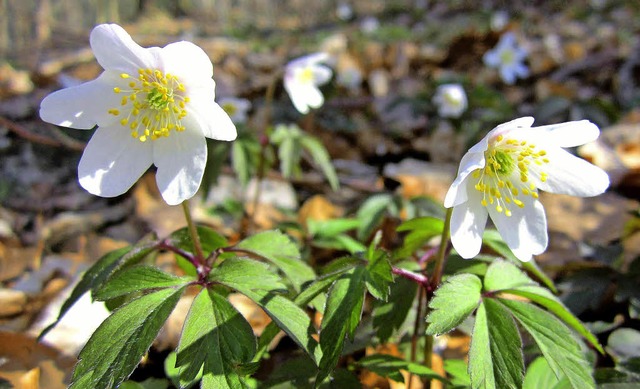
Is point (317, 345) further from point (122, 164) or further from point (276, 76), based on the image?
point (276, 76)

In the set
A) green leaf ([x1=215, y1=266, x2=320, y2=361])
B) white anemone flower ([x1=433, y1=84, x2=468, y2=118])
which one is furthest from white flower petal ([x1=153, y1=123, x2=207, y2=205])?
white anemone flower ([x1=433, y1=84, x2=468, y2=118])

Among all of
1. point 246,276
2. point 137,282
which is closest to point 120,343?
point 137,282

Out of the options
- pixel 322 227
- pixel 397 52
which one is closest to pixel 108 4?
pixel 397 52

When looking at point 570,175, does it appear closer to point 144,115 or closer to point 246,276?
point 246,276

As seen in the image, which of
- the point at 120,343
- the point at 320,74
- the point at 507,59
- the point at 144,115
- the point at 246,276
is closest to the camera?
the point at 120,343

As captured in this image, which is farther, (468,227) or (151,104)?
(151,104)

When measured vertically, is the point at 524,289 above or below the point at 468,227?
below

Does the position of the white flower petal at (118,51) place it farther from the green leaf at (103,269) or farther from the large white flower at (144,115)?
the green leaf at (103,269)
